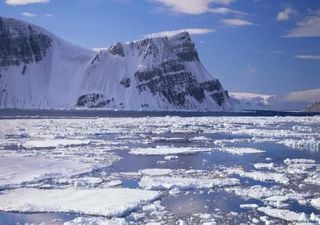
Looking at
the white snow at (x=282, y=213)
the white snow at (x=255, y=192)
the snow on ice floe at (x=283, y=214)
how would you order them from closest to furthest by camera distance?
the snow on ice floe at (x=283, y=214)
the white snow at (x=282, y=213)
the white snow at (x=255, y=192)

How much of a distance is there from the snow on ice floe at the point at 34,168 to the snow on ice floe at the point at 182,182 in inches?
203

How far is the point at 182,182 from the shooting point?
78.1ft

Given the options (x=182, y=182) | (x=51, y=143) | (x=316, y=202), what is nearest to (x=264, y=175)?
(x=182, y=182)

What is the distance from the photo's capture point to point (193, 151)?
39156mm

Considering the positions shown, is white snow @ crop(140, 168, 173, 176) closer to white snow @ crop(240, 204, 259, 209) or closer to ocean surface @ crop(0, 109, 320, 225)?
ocean surface @ crop(0, 109, 320, 225)

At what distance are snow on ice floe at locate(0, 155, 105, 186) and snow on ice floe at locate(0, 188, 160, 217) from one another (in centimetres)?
323

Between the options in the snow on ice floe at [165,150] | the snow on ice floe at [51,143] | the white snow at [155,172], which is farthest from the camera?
the snow on ice floe at [51,143]

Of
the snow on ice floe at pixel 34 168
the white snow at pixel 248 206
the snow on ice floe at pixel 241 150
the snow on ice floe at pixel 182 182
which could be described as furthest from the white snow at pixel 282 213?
the snow on ice floe at pixel 241 150

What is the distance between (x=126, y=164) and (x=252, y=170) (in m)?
8.57

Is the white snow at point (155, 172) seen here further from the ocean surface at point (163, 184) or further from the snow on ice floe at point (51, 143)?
the snow on ice floe at point (51, 143)

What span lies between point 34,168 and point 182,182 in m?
10.0

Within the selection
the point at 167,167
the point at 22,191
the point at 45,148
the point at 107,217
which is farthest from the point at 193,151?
the point at 107,217

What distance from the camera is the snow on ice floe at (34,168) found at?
25109mm

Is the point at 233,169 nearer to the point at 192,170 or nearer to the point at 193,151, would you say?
the point at 192,170
